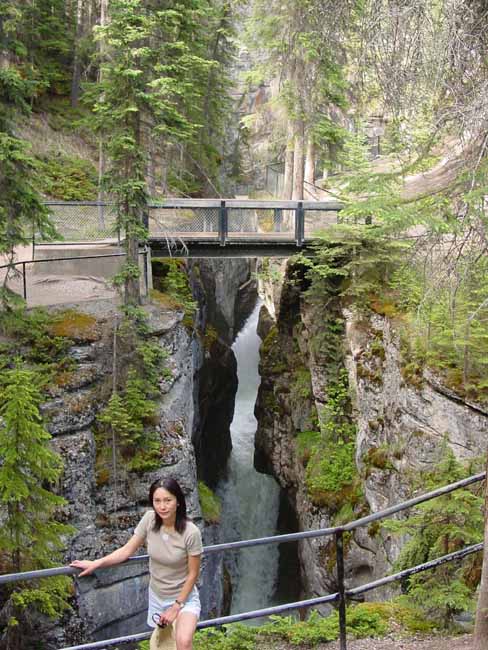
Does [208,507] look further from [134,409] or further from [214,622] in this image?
[214,622]

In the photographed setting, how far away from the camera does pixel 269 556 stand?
1956 centimetres

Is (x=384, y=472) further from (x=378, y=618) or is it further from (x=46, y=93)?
(x=46, y=93)

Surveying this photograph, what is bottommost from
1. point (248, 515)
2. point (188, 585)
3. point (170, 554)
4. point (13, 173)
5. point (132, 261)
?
point (248, 515)

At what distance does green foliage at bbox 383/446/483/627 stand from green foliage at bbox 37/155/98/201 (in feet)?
62.7

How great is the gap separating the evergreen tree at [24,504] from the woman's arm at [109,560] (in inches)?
212

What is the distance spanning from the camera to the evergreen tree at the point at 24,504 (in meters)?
8.88

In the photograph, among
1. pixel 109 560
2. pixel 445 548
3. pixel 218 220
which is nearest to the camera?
pixel 109 560

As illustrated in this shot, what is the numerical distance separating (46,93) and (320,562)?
22218 mm

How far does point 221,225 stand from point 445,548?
464 inches

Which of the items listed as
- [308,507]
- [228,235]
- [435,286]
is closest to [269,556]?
[308,507]

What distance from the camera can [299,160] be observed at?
21.1 m

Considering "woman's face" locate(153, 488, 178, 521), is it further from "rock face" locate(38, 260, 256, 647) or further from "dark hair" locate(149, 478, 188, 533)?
"rock face" locate(38, 260, 256, 647)

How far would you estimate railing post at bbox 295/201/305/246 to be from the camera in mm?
16875

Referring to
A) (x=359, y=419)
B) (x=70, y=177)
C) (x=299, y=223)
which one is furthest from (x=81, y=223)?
(x=359, y=419)
